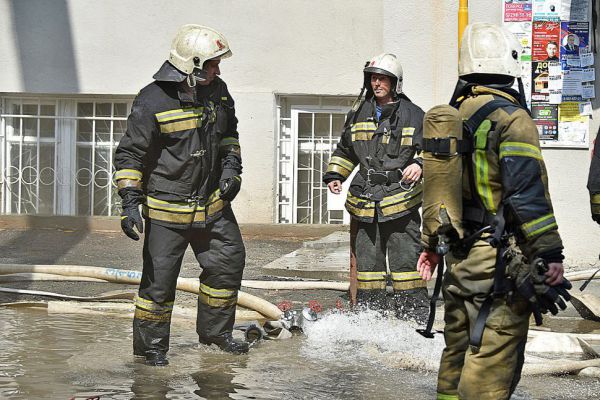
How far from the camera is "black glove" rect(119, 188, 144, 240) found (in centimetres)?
620

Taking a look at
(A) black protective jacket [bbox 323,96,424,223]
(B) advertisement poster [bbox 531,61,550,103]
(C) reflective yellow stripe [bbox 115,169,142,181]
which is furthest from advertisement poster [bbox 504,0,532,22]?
(C) reflective yellow stripe [bbox 115,169,142,181]

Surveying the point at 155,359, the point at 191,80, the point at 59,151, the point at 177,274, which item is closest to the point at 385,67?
the point at 191,80

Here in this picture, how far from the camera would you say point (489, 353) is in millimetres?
4340

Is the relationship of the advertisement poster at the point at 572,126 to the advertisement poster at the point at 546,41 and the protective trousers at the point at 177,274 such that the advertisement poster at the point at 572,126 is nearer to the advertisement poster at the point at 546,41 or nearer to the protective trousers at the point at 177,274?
the advertisement poster at the point at 546,41

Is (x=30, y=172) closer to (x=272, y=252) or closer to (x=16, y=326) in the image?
(x=272, y=252)

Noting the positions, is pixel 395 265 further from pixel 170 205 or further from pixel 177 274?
pixel 170 205

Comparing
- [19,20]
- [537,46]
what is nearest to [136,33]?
[19,20]

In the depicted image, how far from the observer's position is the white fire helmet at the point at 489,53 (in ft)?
15.0

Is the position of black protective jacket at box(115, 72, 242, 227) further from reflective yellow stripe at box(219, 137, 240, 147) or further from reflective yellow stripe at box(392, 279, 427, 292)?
reflective yellow stripe at box(392, 279, 427, 292)

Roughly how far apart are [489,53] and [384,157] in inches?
128

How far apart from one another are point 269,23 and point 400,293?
20.1 feet

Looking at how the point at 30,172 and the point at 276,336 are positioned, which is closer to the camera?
the point at 276,336

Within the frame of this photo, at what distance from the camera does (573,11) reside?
1120 centimetres

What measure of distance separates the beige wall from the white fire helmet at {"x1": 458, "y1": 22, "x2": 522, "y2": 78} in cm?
825
